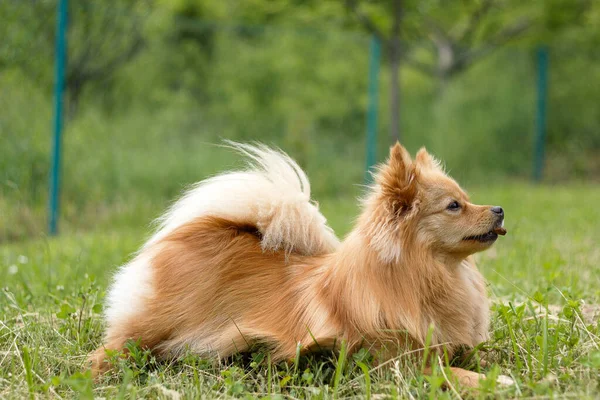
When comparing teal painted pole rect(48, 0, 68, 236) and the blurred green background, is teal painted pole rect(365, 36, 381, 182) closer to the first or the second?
the blurred green background

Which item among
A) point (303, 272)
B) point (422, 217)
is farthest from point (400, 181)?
point (303, 272)

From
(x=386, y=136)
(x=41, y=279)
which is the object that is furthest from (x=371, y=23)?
(x=41, y=279)

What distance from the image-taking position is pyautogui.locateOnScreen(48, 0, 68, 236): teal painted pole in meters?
6.61

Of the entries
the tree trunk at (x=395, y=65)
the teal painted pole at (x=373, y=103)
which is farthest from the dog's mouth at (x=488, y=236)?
the teal painted pole at (x=373, y=103)

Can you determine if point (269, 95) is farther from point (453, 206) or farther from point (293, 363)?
point (293, 363)

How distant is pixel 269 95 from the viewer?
31.7 ft

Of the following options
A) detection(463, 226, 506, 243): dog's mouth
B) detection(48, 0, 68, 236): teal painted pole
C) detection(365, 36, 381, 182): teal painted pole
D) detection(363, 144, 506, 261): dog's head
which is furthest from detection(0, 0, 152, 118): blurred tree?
detection(463, 226, 506, 243): dog's mouth

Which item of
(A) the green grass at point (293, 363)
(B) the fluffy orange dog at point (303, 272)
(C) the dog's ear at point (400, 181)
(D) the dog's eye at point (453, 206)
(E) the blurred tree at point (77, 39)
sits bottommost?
(A) the green grass at point (293, 363)

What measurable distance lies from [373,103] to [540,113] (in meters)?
3.91

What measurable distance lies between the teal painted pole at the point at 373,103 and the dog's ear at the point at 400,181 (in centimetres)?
647

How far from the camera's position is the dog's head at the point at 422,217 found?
279 centimetres

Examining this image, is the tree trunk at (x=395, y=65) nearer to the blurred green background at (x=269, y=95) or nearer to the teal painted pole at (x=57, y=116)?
the blurred green background at (x=269, y=95)

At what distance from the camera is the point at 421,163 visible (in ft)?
10.2

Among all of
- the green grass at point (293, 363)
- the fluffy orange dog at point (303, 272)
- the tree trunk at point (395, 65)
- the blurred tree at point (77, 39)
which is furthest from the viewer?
the tree trunk at point (395, 65)
